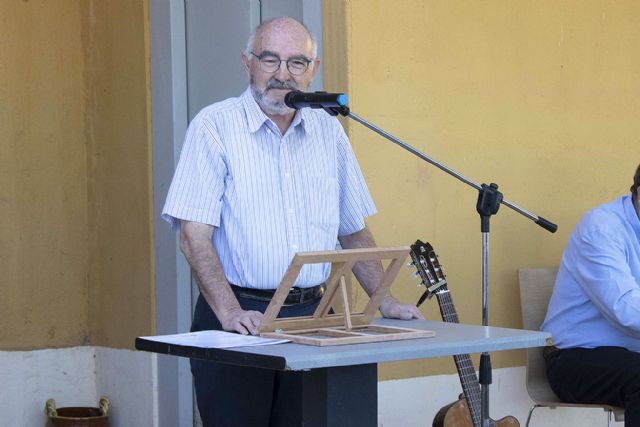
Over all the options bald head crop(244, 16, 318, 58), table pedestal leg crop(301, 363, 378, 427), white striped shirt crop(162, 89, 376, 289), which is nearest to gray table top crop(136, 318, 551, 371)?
table pedestal leg crop(301, 363, 378, 427)

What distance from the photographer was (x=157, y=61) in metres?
4.74

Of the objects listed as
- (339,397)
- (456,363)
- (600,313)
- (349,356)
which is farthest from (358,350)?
(600,313)

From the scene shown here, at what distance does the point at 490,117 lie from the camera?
192 inches

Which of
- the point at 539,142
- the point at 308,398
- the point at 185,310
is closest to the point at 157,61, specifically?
the point at 185,310

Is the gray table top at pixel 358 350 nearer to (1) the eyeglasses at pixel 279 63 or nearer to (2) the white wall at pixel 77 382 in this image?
(1) the eyeglasses at pixel 279 63

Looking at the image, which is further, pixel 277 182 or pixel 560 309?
pixel 560 309

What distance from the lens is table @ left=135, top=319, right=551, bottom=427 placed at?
236 centimetres

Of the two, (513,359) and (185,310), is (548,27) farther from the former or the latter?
(185,310)

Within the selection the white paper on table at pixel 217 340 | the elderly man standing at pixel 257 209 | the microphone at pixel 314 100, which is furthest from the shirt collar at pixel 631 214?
the white paper on table at pixel 217 340

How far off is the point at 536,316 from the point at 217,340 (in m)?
2.57

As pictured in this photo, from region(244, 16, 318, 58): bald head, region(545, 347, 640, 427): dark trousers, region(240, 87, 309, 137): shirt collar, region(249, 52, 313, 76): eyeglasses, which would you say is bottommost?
region(545, 347, 640, 427): dark trousers

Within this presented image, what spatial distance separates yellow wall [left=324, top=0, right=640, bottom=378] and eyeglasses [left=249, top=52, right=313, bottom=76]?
1242 mm

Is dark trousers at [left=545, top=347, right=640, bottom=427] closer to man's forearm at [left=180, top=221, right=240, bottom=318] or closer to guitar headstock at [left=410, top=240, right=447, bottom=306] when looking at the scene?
guitar headstock at [left=410, top=240, right=447, bottom=306]

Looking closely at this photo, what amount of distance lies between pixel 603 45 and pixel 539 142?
2.12 ft
